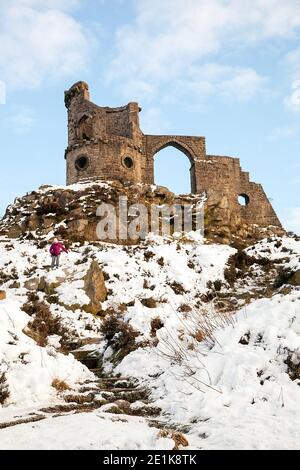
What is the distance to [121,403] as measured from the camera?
5422mm

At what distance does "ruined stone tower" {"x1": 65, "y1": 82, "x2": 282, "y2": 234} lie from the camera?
29047 millimetres

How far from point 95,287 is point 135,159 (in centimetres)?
1813

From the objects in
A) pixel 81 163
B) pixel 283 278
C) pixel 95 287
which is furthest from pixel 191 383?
pixel 81 163

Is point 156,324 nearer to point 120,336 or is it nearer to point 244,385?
point 120,336

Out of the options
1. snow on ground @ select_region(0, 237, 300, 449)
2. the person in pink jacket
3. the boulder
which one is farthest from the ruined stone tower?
snow on ground @ select_region(0, 237, 300, 449)

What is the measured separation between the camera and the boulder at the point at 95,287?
1292cm

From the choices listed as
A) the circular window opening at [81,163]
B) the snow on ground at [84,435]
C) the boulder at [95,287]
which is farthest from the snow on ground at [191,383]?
the circular window opening at [81,163]

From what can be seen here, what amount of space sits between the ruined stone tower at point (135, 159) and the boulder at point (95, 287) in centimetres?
1362

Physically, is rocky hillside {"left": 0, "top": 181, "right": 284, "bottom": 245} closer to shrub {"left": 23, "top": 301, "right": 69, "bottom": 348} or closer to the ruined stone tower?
the ruined stone tower

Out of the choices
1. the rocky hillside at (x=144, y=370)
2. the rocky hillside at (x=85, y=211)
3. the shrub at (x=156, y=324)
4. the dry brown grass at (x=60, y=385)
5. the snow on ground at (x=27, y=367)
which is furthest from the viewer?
the rocky hillside at (x=85, y=211)

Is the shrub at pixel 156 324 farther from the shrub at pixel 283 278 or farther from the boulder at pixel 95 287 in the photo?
the boulder at pixel 95 287
